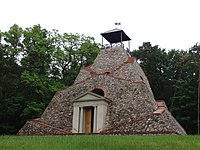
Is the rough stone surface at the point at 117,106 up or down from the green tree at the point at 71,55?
down

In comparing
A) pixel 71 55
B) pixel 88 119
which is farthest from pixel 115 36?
pixel 88 119

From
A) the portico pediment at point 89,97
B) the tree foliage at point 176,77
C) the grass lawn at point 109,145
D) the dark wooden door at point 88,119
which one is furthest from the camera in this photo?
the tree foliage at point 176,77

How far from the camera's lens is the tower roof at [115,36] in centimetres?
3625

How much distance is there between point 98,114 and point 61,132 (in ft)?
9.66

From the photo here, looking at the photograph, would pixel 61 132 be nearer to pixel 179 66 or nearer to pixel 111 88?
pixel 111 88

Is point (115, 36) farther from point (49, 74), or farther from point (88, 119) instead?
point (88, 119)

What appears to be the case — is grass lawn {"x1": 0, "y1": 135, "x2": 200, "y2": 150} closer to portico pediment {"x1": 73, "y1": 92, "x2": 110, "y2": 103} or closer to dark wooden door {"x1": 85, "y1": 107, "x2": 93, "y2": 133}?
portico pediment {"x1": 73, "y1": 92, "x2": 110, "y2": 103}

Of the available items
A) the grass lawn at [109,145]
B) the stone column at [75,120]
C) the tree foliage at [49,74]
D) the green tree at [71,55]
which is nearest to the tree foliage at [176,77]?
the tree foliage at [49,74]

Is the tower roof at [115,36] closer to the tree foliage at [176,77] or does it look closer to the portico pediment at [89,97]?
the tree foliage at [176,77]

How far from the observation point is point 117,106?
89.8 feet

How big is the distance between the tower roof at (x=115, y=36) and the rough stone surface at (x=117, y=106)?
3.59 meters

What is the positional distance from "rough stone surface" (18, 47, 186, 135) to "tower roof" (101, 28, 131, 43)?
3594 millimetres

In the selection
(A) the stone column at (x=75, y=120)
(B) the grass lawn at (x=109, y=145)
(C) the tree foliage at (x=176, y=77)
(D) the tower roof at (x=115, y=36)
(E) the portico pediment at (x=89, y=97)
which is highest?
(D) the tower roof at (x=115, y=36)

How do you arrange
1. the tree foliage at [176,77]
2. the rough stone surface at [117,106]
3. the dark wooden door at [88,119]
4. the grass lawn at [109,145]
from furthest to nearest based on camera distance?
the tree foliage at [176,77]
the dark wooden door at [88,119]
the rough stone surface at [117,106]
the grass lawn at [109,145]
